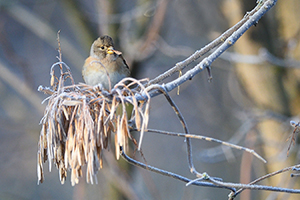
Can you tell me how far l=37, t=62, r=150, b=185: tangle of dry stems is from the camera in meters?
1.06

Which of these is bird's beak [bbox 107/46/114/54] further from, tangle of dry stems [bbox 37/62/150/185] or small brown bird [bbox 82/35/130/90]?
tangle of dry stems [bbox 37/62/150/185]

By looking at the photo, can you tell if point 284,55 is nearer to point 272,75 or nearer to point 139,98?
point 272,75

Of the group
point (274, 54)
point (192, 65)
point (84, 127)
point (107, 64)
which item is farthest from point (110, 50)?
point (192, 65)

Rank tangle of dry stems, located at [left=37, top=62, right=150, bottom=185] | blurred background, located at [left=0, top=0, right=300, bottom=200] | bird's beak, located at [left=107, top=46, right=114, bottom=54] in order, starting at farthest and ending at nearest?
blurred background, located at [left=0, top=0, right=300, bottom=200] → bird's beak, located at [left=107, top=46, right=114, bottom=54] → tangle of dry stems, located at [left=37, top=62, right=150, bottom=185]

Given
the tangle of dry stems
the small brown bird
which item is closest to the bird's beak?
the small brown bird

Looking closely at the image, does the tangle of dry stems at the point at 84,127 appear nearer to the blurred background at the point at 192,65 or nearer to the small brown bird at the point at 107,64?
the small brown bird at the point at 107,64

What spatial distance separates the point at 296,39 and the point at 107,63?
85.0 inches

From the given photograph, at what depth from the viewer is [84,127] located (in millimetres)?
1095

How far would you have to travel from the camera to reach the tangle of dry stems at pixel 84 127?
1063 mm

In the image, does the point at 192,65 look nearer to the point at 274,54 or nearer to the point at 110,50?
the point at 274,54

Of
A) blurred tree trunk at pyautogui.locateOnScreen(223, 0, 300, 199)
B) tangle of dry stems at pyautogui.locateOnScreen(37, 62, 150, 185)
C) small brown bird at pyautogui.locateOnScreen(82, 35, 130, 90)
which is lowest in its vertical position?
tangle of dry stems at pyautogui.locateOnScreen(37, 62, 150, 185)

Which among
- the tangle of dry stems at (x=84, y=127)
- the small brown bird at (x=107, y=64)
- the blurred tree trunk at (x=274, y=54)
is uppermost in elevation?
the blurred tree trunk at (x=274, y=54)

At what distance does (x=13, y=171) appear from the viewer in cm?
Result: 568

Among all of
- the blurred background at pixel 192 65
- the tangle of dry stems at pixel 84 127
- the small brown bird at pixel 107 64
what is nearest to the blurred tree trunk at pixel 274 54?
the blurred background at pixel 192 65
